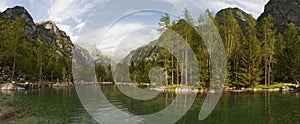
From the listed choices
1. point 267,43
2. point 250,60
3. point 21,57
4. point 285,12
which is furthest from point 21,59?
point 285,12

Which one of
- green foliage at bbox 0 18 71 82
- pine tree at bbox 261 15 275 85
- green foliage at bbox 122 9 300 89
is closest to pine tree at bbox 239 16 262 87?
green foliage at bbox 122 9 300 89

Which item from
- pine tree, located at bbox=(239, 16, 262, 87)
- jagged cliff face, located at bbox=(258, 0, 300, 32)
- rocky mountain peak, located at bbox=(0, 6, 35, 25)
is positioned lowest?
pine tree, located at bbox=(239, 16, 262, 87)

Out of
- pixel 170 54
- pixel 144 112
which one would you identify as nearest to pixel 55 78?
pixel 170 54

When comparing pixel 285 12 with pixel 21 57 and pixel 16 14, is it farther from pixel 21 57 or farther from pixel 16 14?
pixel 16 14

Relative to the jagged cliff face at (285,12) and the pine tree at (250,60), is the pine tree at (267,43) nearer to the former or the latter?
the pine tree at (250,60)

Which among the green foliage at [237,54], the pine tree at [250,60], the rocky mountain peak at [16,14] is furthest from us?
the rocky mountain peak at [16,14]

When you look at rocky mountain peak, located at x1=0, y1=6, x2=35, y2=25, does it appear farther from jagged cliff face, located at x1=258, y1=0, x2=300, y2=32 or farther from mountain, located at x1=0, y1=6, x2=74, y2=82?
jagged cliff face, located at x1=258, y1=0, x2=300, y2=32

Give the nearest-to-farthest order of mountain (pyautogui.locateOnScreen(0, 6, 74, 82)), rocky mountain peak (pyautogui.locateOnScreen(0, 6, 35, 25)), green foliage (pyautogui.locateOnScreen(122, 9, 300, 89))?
green foliage (pyautogui.locateOnScreen(122, 9, 300, 89)) < mountain (pyautogui.locateOnScreen(0, 6, 74, 82)) < rocky mountain peak (pyautogui.locateOnScreen(0, 6, 35, 25))

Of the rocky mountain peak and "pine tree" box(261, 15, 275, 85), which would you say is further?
the rocky mountain peak

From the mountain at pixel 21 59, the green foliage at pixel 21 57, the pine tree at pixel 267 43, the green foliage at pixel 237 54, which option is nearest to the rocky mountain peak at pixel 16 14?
the mountain at pixel 21 59

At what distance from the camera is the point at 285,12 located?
147 m

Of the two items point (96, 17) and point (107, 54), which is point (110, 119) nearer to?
point (107, 54)

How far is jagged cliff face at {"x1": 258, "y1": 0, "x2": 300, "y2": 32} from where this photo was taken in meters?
144

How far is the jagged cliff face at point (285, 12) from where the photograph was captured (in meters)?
144
